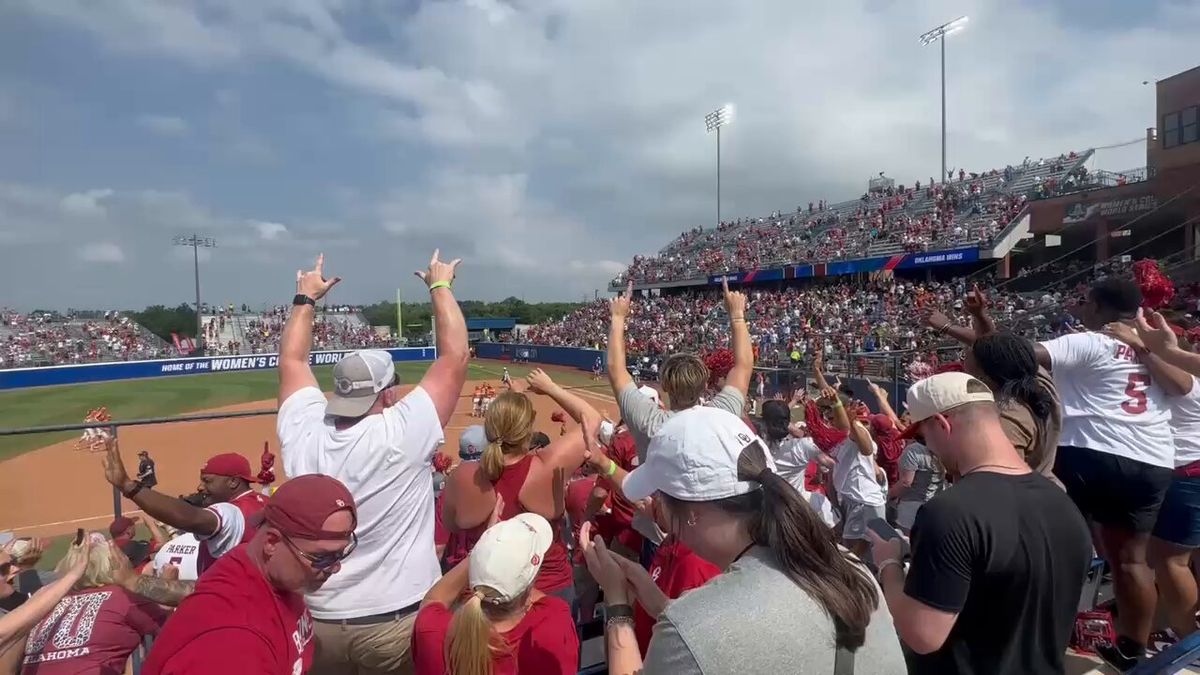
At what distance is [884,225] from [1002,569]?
3978 cm

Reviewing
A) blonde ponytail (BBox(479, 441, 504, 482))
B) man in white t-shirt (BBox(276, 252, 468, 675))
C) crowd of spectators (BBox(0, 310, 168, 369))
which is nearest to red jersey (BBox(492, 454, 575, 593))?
blonde ponytail (BBox(479, 441, 504, 482))

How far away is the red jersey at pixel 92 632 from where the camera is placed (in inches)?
112

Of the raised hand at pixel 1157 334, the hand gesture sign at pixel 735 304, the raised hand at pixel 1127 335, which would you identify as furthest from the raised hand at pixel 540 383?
the raised hand at pixel 1157 334

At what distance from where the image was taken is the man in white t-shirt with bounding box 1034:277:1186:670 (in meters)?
3.28

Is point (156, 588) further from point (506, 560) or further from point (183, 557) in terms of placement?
point (506, 560)

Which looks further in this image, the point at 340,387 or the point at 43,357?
the point at 43,357

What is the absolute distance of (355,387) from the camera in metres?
2.69

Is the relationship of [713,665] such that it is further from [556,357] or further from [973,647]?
[556,357]

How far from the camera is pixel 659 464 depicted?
1.78 metres

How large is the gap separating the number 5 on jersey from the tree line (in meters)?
58.1

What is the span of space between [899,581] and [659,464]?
3.06 feet

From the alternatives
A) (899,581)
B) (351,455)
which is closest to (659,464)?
(899,581)

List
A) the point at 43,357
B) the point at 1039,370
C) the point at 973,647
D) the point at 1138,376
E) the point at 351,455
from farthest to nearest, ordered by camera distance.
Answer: the point at 43,357, the point at 1138,376, the point at 1039,370, the point at 351,455, the point at 973,647

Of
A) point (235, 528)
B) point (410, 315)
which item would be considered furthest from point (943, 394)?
point (410, 315)
